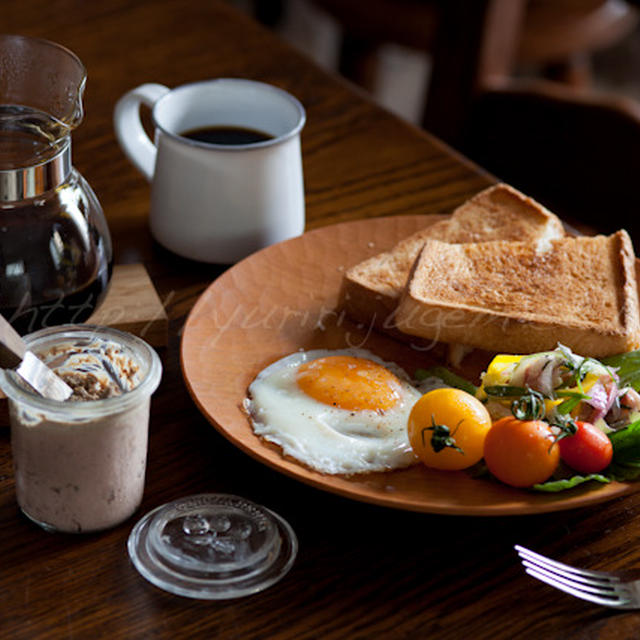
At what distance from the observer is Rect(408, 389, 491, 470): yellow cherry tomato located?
1202 mm

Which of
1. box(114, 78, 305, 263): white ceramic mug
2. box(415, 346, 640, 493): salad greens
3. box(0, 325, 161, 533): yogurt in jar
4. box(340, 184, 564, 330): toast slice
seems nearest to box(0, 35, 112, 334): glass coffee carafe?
box(0, 325, 161, 533): yogurt in jar

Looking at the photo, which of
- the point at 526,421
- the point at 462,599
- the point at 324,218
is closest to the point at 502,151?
the point at 324,218

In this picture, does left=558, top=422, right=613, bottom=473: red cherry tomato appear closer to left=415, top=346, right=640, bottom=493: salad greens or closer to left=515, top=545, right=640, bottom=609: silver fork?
left=415, top=346, right=640, bottom=493: salad greens

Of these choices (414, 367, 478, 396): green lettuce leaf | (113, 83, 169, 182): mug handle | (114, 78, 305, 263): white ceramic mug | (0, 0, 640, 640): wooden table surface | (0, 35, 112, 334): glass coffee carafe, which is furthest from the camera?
(113, 83, 169, 182): mug handle

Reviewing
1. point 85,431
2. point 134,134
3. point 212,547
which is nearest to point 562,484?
point 212,547

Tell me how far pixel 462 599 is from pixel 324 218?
0.96 metres

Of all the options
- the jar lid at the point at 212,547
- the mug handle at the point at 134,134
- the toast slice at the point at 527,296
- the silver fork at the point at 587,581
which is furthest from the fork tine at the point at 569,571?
the mug handle at the point at 134,134

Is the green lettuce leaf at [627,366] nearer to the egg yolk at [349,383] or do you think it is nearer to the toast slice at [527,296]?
the toast slice at [527,296]

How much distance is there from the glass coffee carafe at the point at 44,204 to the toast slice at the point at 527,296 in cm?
48

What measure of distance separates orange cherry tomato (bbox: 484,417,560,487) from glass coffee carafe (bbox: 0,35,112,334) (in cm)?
60

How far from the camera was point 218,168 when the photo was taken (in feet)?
5.30

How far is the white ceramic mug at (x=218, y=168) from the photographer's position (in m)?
1.62

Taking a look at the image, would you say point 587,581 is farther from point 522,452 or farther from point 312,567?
point 312,567

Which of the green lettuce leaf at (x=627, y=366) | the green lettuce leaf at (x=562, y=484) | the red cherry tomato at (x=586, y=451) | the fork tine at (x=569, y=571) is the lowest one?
the fork tine at (x=569, y=571)
